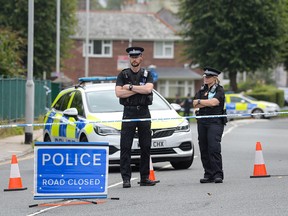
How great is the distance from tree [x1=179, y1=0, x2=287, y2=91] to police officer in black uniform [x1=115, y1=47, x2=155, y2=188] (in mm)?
42289

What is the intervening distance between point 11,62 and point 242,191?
2571 cm

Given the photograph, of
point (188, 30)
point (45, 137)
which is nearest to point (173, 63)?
point (188, 30)

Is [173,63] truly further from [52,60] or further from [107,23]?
[52,60]

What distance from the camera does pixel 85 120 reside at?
1598cm

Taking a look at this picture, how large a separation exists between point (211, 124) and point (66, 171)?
3283mm

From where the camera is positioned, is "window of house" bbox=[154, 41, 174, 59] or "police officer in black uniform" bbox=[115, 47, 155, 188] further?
"window of house" bbox=[154, 41, 174, 59]

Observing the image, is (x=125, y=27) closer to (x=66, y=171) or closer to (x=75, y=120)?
(x=75, y=120)

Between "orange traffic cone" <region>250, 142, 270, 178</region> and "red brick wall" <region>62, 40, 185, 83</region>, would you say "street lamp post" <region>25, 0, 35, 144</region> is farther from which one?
"red brick wall" <region>62, 40, 185, 83</region>

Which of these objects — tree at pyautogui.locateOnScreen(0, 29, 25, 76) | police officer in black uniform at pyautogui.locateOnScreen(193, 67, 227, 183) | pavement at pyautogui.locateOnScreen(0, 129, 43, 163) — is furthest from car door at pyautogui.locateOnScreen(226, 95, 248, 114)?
police officer in black uniform at pyautogui.locateOnScreen(193, 67, 227, 183)

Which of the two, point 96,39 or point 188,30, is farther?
point 96,39

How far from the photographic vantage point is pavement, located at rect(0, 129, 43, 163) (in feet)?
68.7

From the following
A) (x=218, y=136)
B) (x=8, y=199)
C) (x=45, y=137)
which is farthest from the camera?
(x=45, y=137)

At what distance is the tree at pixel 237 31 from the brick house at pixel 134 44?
1542 cm

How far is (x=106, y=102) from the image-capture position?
54.2 feet
